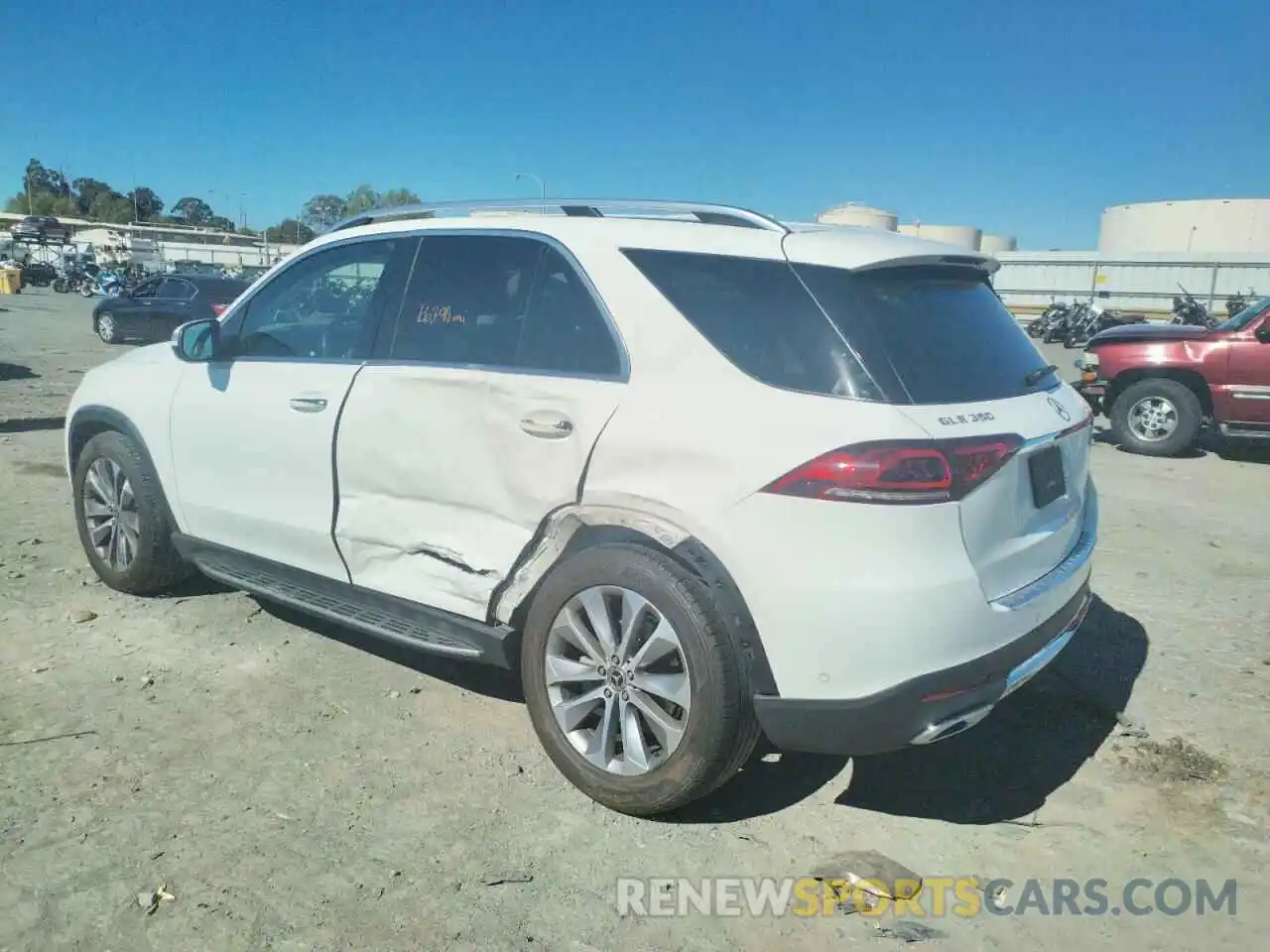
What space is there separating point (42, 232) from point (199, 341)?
57.1m

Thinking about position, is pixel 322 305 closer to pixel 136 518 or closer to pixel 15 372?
pixel 136 518

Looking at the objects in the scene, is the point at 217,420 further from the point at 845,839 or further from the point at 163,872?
the point at 845,839

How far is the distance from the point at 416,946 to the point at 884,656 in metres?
1.41

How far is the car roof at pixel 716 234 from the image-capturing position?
302cm

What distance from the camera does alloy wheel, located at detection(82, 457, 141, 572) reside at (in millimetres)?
4734

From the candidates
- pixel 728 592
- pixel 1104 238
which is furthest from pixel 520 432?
pixel 1104 238

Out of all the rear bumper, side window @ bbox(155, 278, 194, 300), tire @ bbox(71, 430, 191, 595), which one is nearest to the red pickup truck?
the rear bumper

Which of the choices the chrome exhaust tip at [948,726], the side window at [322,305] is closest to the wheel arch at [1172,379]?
the chrome exhaust tip at [948,726]

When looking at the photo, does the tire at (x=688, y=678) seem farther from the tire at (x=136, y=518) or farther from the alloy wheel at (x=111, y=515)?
the alloy wheel at (x=111, y=515)

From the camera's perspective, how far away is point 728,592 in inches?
110

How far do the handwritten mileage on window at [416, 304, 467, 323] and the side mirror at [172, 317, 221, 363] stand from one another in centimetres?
120

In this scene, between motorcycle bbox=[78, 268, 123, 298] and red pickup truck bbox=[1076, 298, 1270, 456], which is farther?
motorcycle bbox=[78, 268, 123, 298]

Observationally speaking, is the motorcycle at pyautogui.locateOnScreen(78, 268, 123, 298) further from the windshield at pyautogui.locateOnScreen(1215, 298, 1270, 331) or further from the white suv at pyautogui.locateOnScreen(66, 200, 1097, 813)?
the white suv at pyautogui.locateOnScreen(66, 200, 1097, 813)

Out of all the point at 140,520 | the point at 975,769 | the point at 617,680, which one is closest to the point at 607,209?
the point at 617,680
